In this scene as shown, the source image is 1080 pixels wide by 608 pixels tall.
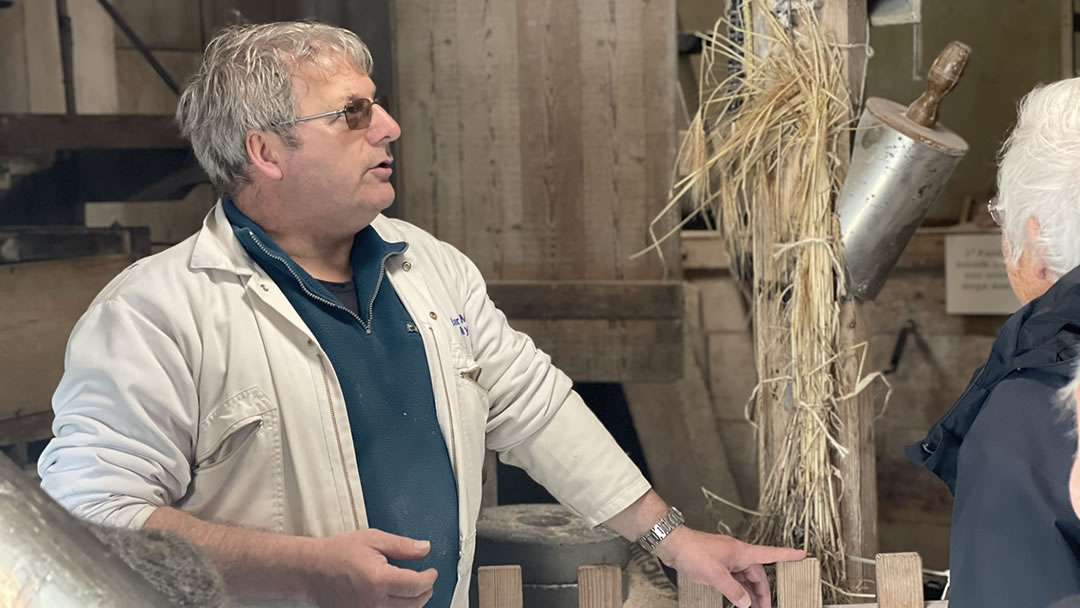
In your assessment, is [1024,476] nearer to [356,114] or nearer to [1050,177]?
[1050,177]

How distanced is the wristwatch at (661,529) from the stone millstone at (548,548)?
275 mm

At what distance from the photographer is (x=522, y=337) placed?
5.81 feet

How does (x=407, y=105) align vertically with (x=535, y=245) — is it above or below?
above

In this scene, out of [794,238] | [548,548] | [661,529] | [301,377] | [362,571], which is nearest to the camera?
[362,571]

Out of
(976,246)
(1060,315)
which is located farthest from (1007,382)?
(976,246)

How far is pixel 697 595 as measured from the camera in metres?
1.78

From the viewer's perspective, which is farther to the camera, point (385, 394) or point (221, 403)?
point (385, 394)

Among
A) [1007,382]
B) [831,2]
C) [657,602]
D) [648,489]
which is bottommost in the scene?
[657,602]

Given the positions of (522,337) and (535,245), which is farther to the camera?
(535,245)

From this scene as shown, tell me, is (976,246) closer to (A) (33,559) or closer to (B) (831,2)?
(B) (831,2)

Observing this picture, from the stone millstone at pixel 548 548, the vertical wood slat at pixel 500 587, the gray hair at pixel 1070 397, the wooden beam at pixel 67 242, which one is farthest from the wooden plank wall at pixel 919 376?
the gray hair at pixel 1070 397

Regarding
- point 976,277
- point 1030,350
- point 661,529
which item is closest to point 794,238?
point 661,529

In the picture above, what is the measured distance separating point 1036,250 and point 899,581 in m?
0.80

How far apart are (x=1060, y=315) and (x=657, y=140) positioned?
139 cm
